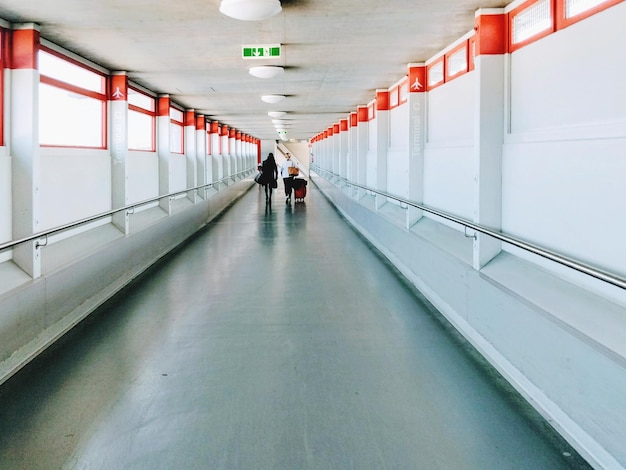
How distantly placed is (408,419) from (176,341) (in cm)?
203

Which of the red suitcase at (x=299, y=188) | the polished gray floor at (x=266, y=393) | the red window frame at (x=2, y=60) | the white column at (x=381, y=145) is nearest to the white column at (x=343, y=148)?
the red suitcase at (x=299, y=188)

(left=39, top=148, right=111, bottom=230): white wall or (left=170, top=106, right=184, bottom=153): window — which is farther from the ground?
(left=170, top=106, right=184, bottom=153): window

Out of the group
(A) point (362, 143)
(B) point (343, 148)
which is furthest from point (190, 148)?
(B) point (343, 148)

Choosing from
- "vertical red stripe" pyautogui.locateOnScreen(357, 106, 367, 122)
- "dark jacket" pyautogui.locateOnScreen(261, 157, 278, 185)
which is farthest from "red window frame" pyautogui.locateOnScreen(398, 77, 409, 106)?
"dark jacket" pyautogui.locateOnScreen(261, 157, 278, 185)

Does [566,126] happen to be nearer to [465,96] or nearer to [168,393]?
[465,96]

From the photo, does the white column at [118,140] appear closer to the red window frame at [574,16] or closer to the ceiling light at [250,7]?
the ceiling light at [250,7]

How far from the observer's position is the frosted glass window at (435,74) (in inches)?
260

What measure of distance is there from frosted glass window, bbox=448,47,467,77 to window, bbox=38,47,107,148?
443 centimetres

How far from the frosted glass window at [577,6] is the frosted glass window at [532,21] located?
0.22 metres

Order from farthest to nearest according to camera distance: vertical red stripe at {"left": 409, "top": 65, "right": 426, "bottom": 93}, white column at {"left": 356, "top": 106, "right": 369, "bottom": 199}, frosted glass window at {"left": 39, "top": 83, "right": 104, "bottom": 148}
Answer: white column at {"left": 356, "top": 106, "right": 369, "bottom": 199}, vertical red stripe at {"left": 409, "top": 65, "right": 426, "bottom": 93}, frosted glass window at {"left": 39, "top": 83, "right": 104, "bottom": 148}

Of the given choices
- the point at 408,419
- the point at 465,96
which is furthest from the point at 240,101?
the point at 408,419

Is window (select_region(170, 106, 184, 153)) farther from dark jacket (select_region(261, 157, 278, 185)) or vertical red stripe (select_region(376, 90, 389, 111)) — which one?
vertical red stripe (select_region(376, 90, 389, 111))

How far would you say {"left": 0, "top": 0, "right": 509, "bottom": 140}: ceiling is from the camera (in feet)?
14.4

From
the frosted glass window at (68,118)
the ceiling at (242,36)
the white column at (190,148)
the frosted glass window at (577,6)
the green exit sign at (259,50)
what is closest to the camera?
the frosted glass window at (577,6)
